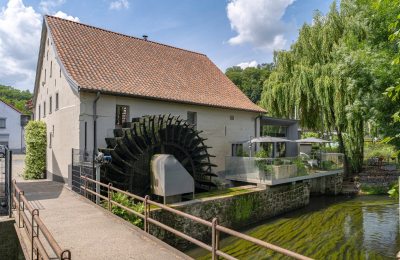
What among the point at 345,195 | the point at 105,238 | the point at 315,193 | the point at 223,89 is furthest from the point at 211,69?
the point at 105,238

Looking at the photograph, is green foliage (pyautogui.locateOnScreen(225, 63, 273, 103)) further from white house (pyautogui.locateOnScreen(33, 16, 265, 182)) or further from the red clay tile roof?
white house (pyautogui.locateOnScreen(33, 16, 265, 182))

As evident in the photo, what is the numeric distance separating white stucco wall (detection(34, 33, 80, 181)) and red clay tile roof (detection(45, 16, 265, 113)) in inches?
34.8

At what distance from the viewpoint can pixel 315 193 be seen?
1803cm

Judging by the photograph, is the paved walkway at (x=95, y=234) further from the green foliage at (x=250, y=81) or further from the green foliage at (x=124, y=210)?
the green foliage at (x=250, y=81)

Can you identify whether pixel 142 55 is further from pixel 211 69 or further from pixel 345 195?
pixel 345 195

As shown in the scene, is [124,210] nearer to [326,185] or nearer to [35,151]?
[35,151]

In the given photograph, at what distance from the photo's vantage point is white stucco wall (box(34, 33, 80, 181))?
1176cm

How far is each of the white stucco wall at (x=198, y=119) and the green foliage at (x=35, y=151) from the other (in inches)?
225

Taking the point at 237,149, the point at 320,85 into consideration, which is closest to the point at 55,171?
the point at 237,149

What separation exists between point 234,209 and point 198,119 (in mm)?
4728

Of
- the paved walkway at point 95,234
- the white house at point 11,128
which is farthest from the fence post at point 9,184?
the white house at point 11,128

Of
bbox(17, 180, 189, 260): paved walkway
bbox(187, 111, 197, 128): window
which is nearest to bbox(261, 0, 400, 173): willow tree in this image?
bbox(187, 111, 197, 128): window

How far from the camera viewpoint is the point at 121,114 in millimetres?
12570

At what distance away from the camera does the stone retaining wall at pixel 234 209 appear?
9594 mm
